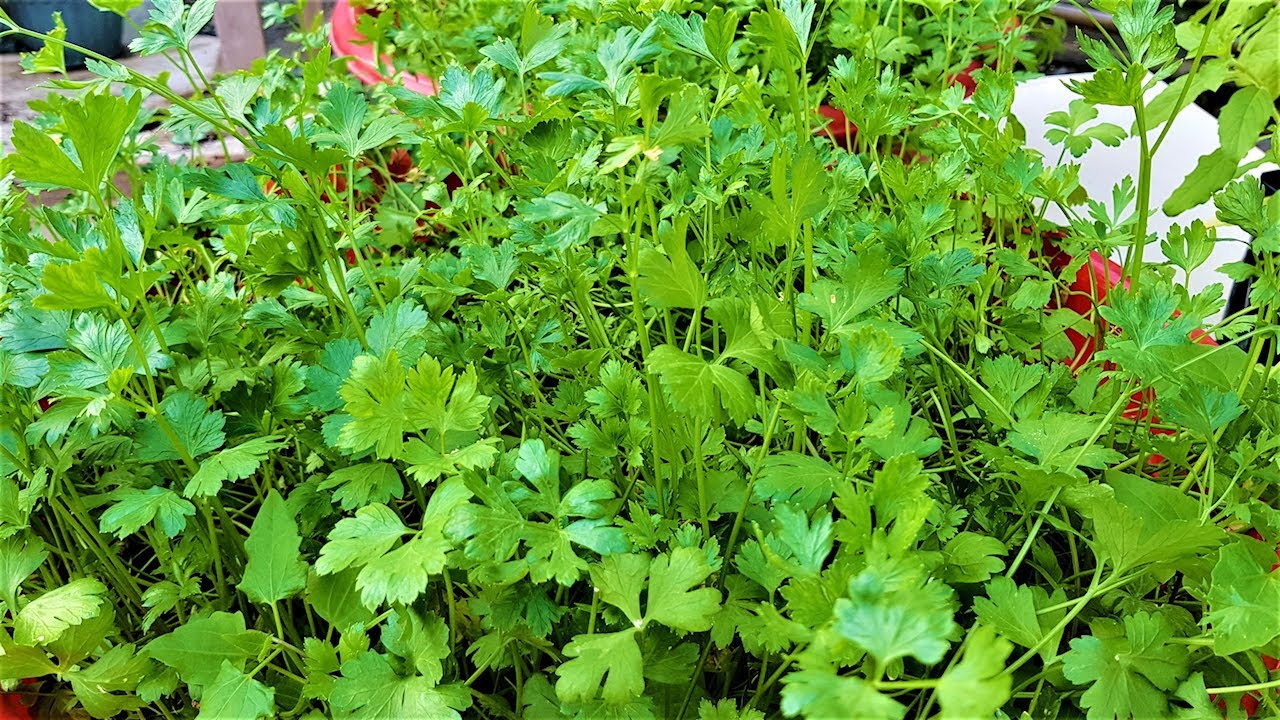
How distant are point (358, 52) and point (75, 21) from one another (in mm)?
2380

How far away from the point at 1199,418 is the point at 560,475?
0.40m

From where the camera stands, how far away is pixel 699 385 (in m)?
0.44

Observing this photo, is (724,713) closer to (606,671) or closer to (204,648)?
(606,671)

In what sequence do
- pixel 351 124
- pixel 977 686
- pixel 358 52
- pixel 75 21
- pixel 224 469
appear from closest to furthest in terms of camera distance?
pixel 977 686 → pixel 224 469 → pixel 351 124 → pixel 358 52 → pixel 75 21

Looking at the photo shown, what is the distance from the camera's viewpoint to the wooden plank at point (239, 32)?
208 cm

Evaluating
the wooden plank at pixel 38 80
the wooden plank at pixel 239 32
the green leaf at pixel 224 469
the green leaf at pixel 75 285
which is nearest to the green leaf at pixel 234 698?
the green leaf at pixel 224 469

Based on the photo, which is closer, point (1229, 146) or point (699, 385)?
point (699, 385)

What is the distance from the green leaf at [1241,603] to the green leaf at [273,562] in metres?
0.52

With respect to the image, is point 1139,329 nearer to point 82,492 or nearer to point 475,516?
point 475,516

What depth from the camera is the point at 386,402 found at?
481 mm

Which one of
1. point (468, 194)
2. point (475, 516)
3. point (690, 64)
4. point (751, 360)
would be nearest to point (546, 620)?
point (475, 516)

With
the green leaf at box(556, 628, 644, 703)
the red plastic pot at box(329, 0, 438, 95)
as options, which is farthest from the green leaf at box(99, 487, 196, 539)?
the red plastic pot at box(329, 0, 438, 95)

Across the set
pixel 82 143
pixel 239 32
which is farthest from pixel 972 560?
pixel 239 32

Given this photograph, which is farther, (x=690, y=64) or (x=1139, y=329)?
(x=690, y=64)
